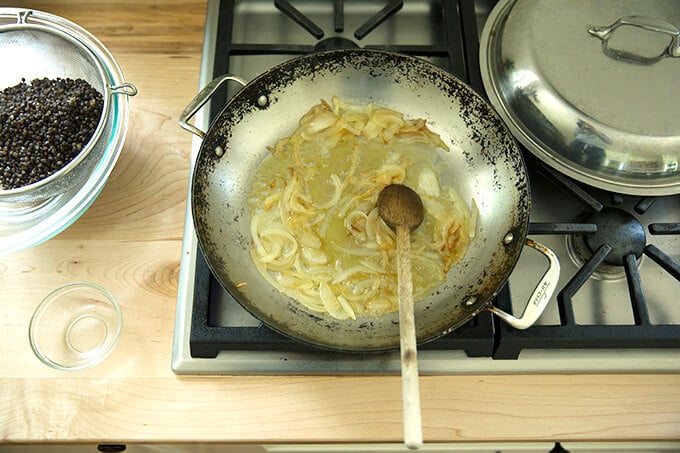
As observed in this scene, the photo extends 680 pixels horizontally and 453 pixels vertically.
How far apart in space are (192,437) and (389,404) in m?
0.32

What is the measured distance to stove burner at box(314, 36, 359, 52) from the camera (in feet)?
3.76

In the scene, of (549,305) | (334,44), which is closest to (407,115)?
(334,44)

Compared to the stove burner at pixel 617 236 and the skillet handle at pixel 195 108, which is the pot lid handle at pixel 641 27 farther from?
the skillet handle at pixel 195 108

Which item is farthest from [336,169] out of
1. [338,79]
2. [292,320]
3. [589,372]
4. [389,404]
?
[589,372]

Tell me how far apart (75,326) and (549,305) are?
0.83m

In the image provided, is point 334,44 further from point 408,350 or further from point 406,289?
point 408,350

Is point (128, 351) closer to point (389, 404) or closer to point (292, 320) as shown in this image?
point (292, 320)

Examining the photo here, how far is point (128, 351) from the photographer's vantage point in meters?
0.96

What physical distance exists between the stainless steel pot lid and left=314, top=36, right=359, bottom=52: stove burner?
295 millimetres

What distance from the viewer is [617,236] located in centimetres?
97

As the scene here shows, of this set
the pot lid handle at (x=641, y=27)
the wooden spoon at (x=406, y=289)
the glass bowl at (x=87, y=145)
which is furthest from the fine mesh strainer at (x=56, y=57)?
the pot lid handle at (x=641, y=27)

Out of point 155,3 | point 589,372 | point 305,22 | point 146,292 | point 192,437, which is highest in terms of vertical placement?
point 155,3

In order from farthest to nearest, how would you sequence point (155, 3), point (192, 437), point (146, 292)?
point (155, 3)
point (146, 292)
point (192, 437)

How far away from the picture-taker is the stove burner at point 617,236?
968 mm
